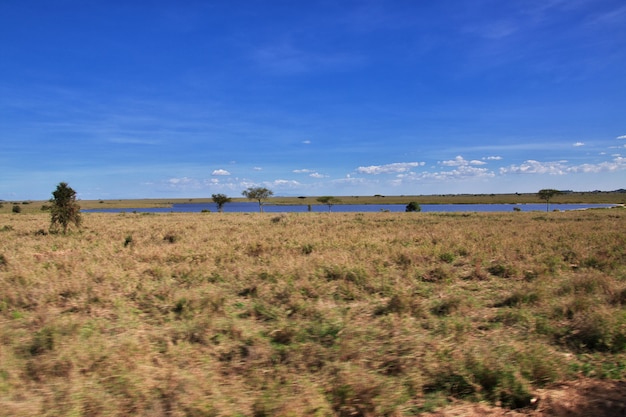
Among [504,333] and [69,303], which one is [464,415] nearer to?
[504,333]

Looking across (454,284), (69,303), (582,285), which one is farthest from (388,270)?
(69,303)

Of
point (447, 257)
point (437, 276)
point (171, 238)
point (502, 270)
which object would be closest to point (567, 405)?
point (437, 276)

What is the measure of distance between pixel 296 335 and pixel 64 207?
2346cm

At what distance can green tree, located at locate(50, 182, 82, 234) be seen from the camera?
2388 centimetres

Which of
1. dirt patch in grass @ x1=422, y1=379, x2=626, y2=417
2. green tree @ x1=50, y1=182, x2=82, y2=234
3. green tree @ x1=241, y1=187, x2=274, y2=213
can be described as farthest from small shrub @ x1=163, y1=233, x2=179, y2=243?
green tree @ x1=241, y1=187, x2=274, y2=213

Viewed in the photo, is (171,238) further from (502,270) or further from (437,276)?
(502,270)

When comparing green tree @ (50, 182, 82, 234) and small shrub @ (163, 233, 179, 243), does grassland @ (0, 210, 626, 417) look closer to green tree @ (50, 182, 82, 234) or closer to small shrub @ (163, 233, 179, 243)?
small shrub @ (163, 233, 179, 243)

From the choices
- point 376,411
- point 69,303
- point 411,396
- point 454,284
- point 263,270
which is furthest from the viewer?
point 263,270

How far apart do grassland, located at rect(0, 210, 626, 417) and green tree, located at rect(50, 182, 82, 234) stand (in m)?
12.5

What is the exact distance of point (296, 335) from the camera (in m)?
6.53

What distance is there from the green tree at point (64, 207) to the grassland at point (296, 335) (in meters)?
12.5

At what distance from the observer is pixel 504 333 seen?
6.74 m

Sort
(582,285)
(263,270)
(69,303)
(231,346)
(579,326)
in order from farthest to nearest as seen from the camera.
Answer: (263,270), (582,285), (69,303), (579,326), (231,346)

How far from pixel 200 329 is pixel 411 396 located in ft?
12.5
